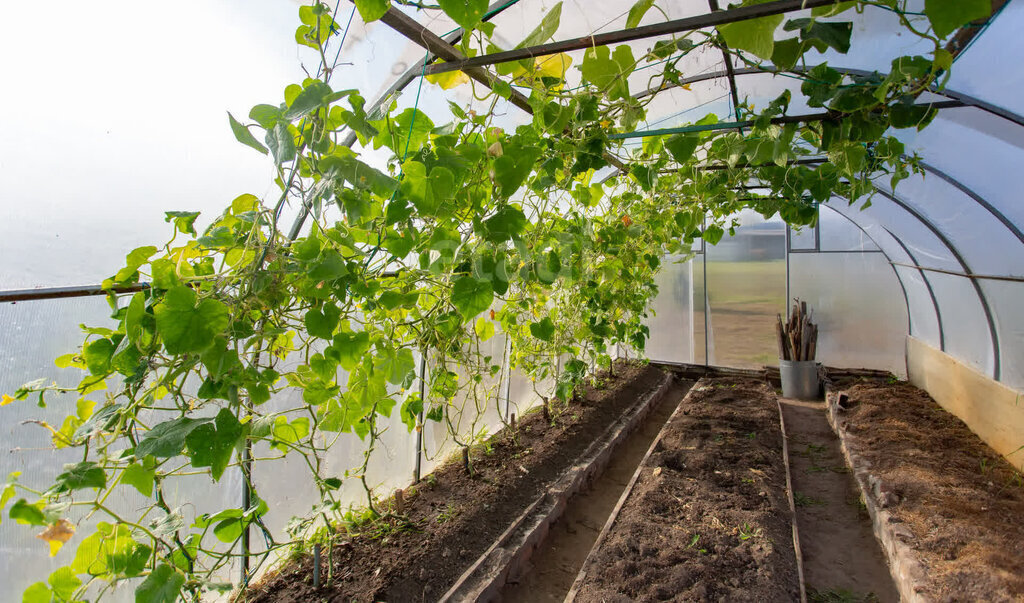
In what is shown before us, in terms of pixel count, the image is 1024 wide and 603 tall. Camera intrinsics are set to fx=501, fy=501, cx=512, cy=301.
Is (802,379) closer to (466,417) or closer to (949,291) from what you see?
(949,291)

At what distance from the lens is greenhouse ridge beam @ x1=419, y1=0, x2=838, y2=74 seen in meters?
1.21

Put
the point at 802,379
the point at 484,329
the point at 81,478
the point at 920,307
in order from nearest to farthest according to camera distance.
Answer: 1. the point at 81,478
2. the point at 484,329
3. the point at 920,307
4. the point at 802,379

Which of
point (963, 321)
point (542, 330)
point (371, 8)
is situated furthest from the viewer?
point (963, 321)

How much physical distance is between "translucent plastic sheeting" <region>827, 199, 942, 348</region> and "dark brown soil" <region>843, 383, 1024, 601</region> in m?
0.88

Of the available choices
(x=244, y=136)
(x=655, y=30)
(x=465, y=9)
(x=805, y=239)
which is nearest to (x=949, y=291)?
(x=805, y=239)

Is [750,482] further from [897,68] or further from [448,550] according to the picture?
[897,68]

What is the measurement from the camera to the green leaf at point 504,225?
4.95 feet

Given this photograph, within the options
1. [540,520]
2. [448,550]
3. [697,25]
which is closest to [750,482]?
[540,520]

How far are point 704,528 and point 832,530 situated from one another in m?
1.02

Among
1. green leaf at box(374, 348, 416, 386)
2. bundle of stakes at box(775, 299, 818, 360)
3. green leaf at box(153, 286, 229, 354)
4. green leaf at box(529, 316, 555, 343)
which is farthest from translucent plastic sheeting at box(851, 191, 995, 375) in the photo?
green leaf at box(153, 286, 229, 354)

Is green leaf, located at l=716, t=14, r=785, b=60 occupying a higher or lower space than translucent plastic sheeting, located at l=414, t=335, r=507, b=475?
higher

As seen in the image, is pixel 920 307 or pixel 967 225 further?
pixel 920 307

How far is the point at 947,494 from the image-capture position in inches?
108

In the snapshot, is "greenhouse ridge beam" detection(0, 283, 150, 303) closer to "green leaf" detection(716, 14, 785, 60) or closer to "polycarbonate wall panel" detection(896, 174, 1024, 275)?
"green leaf" detection(716, 14, 785, 60)
